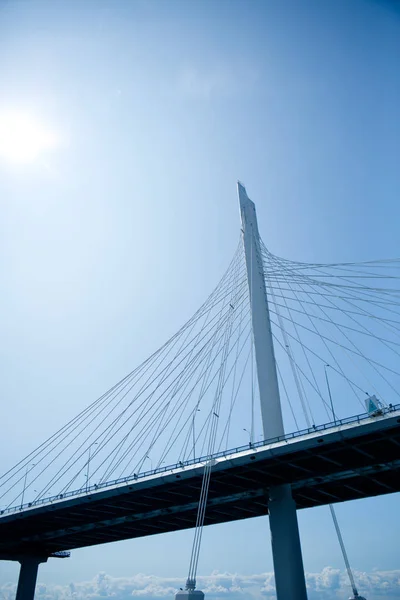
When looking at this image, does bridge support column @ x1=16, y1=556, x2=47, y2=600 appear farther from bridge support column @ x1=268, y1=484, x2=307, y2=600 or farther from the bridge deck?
bridge support column @ x1=268, y1=484, x2=307, y2=600

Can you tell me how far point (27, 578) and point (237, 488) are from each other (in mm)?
39099

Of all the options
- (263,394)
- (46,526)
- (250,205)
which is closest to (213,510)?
(263,394)

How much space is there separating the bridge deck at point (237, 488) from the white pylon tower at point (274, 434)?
215 cm

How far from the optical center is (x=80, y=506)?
149ft

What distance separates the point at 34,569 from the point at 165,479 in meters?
38.5

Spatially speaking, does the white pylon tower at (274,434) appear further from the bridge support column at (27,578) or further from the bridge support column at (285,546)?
the bridge support column at (27,578)

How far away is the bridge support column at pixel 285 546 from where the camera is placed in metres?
32.8

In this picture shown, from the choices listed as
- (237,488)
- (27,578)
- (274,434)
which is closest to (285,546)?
(237,488)

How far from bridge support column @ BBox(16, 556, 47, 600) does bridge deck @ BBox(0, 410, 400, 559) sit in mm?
4242

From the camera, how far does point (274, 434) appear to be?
35312 mm

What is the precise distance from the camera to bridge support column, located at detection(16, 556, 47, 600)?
201 ft

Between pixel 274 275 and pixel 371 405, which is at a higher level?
pixel 274 275

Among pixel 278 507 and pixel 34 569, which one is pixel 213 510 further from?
pixel 34 569

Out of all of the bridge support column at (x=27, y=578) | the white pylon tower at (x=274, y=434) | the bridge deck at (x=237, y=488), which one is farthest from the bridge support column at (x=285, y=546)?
the bridge support column at (x=27, y=578)
